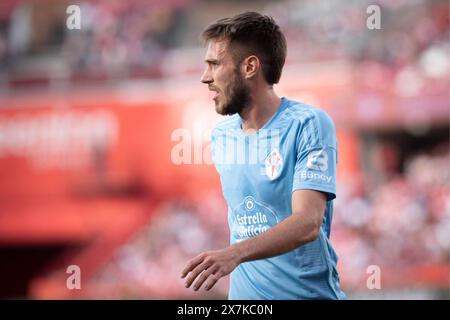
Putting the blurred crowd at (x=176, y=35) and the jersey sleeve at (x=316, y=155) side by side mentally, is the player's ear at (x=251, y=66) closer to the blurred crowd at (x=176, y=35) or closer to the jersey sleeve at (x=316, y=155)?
the jersey sleeve at (x=316, y=155)

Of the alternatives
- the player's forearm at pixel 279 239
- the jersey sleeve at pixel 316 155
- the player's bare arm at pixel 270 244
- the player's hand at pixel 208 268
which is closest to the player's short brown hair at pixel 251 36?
the jersey sleeve at pixel 316 155

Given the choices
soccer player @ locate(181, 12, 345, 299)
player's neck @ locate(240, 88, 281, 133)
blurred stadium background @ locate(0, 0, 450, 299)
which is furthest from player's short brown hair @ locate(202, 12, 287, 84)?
blurred stadium background @ locate(0, 0, 450, 299)

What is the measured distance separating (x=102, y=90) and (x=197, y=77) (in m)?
1.88

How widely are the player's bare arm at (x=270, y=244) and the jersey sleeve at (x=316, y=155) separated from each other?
4 centimetres

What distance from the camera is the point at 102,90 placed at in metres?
15.2

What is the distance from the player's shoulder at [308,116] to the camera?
9.78 feet

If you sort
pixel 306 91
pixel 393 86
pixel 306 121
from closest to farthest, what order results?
pixel 306 121 → pixel 393 86 → pixel 306 91

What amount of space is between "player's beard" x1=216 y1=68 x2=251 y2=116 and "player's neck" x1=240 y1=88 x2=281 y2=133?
0.17ft

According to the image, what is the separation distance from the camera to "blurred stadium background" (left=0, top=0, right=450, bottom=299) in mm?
12688

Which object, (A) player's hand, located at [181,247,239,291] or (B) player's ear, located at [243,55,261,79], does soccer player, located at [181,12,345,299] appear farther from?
(A) player's hand, located at [181,247,239,291]

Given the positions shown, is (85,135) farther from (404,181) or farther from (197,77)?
(404,181)

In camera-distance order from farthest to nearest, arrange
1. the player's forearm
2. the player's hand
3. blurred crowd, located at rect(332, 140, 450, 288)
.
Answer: blurred crowd, located at rect(332, 140, 450, 288), the player's forearm, the player's hand

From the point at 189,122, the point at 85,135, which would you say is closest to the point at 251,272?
the point at 189,122

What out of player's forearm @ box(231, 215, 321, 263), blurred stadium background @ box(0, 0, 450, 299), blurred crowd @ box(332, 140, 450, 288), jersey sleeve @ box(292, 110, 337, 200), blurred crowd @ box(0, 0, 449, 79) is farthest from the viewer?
blurred crowd @ box(0, 0, 449, 79)
